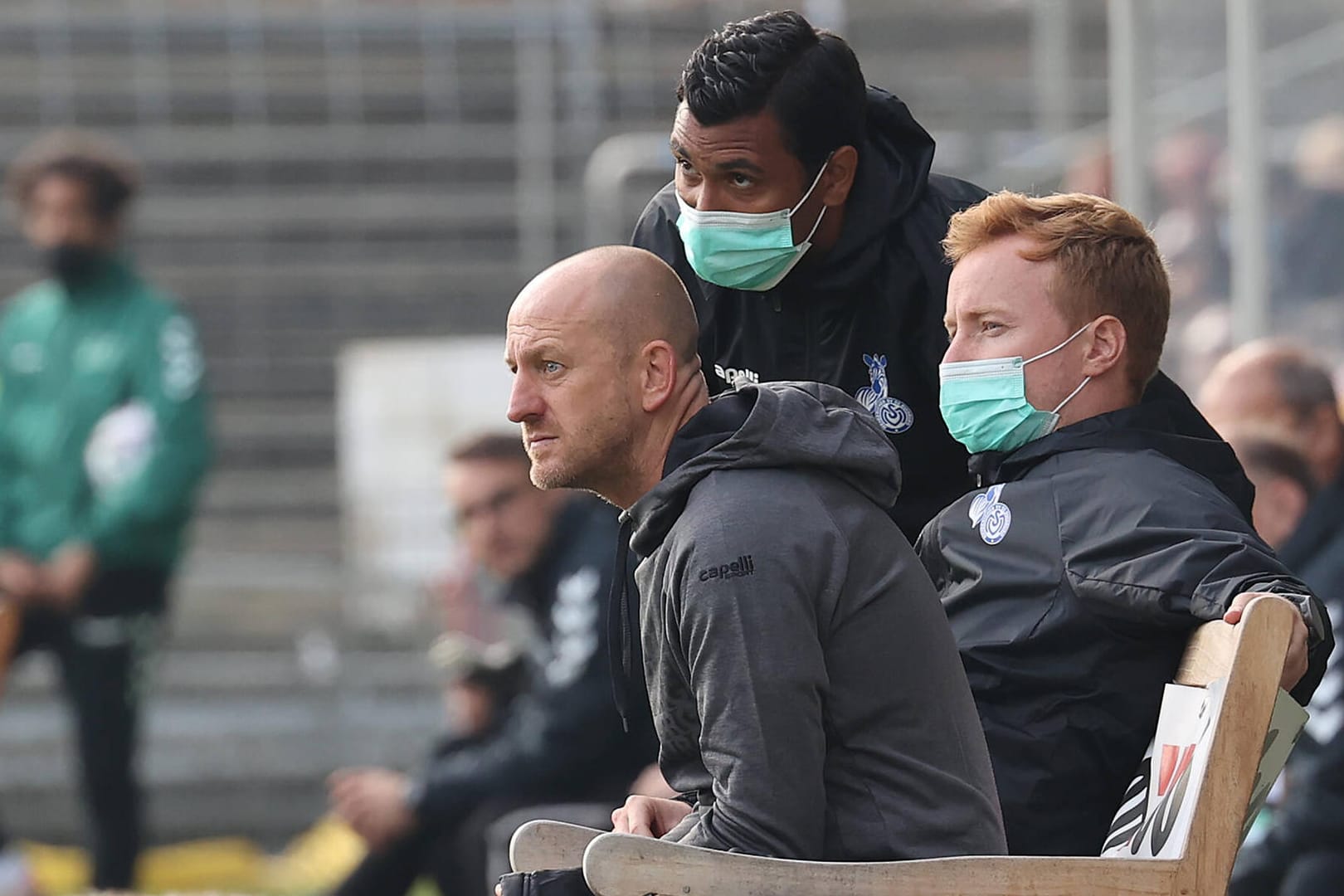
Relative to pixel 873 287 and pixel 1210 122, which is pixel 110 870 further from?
pixel 873 287

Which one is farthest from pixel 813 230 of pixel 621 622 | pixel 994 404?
pixel 621 622

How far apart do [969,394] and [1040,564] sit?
0.27 m

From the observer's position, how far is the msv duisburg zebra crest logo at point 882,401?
10.5 ft

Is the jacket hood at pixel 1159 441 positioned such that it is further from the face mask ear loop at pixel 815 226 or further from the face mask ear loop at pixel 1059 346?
the face mask ear loop at pixel 815 226

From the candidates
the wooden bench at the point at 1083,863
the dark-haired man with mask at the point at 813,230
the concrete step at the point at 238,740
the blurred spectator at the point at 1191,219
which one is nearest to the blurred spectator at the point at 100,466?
the concrete step at the point at 238,740

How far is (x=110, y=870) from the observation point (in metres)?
7.06

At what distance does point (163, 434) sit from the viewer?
715 centimetres

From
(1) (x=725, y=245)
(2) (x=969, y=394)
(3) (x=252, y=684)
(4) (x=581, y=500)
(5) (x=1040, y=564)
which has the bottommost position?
(3) (x=252, y=684)

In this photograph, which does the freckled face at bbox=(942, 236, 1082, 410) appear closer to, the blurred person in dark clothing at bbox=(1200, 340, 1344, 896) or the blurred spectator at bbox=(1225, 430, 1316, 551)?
the blurred person in dark clothing at bbox=(1200, 340, 1344, 896)

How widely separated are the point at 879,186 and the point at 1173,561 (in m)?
0.79

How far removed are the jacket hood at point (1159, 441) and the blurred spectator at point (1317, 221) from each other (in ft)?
9.30

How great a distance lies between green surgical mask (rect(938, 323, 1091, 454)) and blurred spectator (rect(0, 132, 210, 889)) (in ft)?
15.1

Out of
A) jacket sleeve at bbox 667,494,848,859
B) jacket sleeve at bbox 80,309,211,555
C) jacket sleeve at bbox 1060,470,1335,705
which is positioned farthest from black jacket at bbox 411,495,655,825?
jacket sleeve at bbox 667,494,848,859

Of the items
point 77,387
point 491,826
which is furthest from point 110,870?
point 491,826
